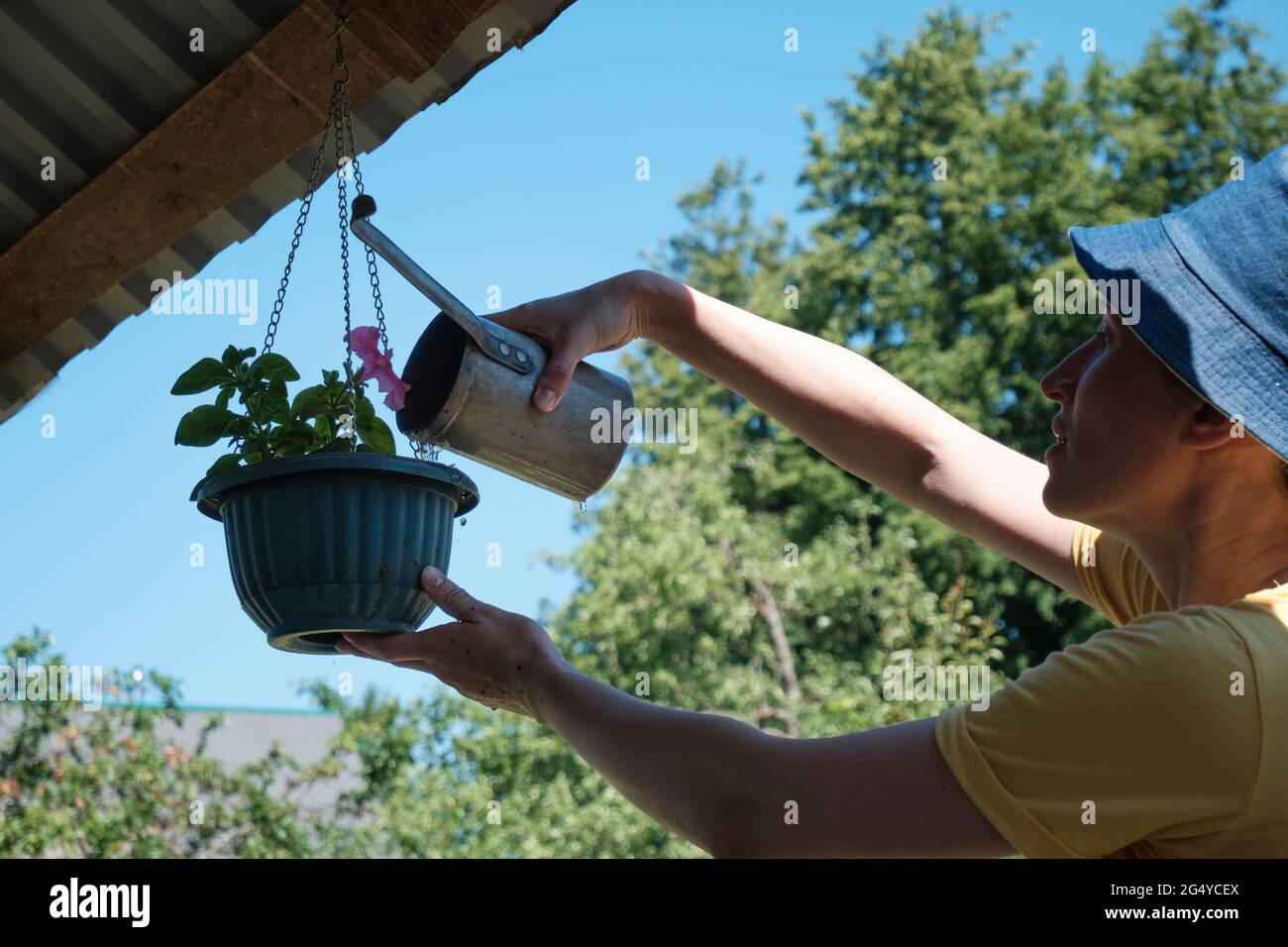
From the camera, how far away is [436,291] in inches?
63.2

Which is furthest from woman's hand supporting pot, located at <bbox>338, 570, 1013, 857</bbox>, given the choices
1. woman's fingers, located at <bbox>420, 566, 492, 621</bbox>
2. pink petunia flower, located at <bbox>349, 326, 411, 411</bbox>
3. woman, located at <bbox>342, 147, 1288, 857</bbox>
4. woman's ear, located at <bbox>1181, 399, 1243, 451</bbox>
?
pink petunia flower, located at <bbox>349, 326, 411, 411</bbox>

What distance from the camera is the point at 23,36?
2166 millimetres

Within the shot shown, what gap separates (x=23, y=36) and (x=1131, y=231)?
5.95 ft

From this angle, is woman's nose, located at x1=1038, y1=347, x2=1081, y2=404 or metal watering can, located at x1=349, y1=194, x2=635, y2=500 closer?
woman's nose, located at x1=1038, y1=347, x2=1081, y2=404

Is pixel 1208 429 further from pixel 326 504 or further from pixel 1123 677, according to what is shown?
pixel 326 504

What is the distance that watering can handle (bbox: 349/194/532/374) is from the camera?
159 centimetres

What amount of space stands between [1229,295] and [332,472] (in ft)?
3.43

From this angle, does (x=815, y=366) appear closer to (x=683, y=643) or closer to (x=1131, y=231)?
(x=1131, y=231)

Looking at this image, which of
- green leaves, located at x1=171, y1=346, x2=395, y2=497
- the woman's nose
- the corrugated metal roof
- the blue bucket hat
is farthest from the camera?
the corrugated metal roof

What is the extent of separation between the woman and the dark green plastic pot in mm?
66

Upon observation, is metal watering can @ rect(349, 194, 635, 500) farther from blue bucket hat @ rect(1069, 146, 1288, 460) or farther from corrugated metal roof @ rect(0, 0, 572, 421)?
blue bucket hat @ rect(1069, 146, 1288, 460)

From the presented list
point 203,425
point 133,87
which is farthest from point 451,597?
point 133,87
